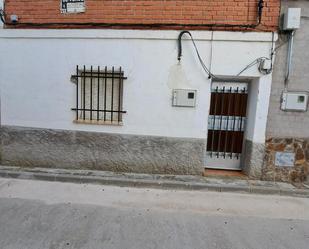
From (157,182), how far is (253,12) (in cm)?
377

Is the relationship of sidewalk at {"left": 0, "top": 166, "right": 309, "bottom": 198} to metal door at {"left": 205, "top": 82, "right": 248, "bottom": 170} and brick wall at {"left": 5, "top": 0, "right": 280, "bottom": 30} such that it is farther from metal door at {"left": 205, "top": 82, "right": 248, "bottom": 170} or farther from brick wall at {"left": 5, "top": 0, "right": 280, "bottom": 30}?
brick wall at {"left": 5, "top": 0, "right": 280, "bottom": 30}

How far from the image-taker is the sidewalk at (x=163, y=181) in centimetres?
488

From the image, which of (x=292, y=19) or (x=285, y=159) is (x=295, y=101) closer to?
(x=285, y=159)

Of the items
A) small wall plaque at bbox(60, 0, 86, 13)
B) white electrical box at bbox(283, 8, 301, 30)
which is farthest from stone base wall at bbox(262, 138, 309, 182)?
small wall plaque at bbox(60, 0, 86, 13)

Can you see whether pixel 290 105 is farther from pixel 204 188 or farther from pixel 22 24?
pixel 22 24

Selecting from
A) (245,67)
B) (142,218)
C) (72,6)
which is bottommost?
(142,218)

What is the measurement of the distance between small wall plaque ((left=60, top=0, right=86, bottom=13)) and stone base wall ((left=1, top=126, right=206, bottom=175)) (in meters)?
2.55

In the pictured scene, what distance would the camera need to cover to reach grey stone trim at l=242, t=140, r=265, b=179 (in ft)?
17.2

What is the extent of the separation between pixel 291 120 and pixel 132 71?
3.36 meters

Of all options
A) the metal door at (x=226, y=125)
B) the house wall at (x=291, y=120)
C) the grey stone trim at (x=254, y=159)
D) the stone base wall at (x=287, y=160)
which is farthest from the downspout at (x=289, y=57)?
the grey stone trim at (x=254, y=159)

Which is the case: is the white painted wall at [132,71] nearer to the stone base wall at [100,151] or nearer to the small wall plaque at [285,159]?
the stone base wall at [100,151]

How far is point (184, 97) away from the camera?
524 cm

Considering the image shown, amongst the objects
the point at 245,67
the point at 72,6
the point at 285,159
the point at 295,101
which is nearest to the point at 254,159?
the point at 285,159

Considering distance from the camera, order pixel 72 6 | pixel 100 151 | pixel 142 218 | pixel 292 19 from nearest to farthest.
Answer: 1. pixel 142 218
2. pixel 292 19
3. pixel 72 6
4. pixel 100 151
